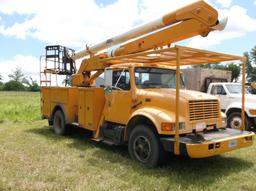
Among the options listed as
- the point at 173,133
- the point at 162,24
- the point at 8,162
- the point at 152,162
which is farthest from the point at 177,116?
the point at 8,162

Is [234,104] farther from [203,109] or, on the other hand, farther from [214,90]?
[203,109]

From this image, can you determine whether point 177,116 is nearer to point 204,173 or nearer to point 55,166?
point 204,173

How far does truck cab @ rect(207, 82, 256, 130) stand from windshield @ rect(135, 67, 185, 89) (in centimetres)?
442

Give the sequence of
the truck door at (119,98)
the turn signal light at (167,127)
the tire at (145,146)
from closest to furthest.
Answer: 1. the turn signal light at (167,127)
2. the tire at (145,146)
3. the truck door at (119,98)

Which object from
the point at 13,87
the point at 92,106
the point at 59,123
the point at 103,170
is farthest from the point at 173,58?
the point at 13,87

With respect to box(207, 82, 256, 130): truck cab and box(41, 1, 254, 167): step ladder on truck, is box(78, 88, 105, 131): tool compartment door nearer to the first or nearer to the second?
box(41, 1, 254, 167): step ladder on truck

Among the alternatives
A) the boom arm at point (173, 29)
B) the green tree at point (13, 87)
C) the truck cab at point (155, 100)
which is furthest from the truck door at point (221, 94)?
the green tree at point (13, 87)

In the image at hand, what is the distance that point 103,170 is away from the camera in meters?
6.24

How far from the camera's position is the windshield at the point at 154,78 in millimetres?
7258

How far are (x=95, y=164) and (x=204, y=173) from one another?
2221 millimetres

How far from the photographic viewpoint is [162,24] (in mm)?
7238

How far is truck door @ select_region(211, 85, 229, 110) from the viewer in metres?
12.0

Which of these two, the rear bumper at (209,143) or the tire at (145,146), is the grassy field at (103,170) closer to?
the tire at (145,146)

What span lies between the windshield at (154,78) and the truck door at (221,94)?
198 inches
